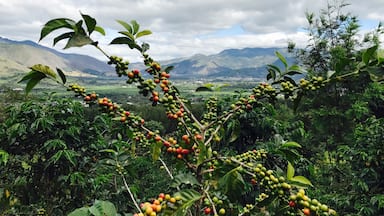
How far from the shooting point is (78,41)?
1.44 metres

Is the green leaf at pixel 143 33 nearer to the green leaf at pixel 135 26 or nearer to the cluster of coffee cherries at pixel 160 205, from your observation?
the green leaf at pixel 135 26

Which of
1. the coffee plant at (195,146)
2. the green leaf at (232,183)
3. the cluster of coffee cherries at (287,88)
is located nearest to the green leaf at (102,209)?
the coffee plant at (195,146)

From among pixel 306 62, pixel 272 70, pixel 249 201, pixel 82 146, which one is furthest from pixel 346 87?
pixel 272 70

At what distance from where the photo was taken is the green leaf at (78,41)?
142cm

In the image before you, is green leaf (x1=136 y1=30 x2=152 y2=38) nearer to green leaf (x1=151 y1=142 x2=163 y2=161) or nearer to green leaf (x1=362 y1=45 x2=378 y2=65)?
green leaf (x1=151 y1=142 x2=163 y2=161)

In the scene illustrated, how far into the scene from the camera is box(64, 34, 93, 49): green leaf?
1.42m

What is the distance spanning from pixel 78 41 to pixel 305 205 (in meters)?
1.14

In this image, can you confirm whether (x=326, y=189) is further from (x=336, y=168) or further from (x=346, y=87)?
(x=346, y=87)

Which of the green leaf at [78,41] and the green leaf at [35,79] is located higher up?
the green leaf at [78,41]

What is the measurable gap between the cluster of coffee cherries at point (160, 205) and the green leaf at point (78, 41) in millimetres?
724

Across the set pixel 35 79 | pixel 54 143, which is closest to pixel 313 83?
pixel 35 79

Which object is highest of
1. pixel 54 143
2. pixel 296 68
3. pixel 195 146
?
pixel 296 68

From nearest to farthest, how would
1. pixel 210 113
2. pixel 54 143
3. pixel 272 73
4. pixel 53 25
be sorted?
1. pixel 53 25
2. pixel 272 73
3. pixel 210 113
4. pixel 54 143

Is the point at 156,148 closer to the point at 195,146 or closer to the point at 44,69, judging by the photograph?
A: the point at 195,146
